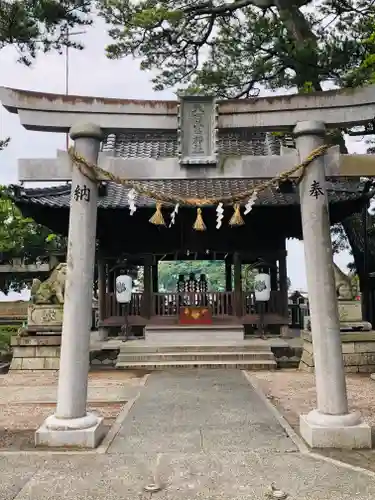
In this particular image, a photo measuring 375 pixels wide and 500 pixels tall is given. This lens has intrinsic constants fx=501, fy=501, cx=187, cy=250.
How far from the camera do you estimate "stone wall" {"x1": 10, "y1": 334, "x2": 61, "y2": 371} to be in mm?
12250

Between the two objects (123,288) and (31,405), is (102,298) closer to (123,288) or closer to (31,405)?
(123,288)

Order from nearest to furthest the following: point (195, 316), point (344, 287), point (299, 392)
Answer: point (299, 392) < point (344, 287) < point (195, 316)

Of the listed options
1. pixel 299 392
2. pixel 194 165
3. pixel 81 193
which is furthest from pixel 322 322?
pixel 299 392

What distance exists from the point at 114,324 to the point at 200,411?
26.2 ft

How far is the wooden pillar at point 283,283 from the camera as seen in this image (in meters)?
15.1

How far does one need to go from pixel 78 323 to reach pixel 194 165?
92.1 inches

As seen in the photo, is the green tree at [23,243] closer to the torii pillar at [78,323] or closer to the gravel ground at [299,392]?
the gravel ground at [299,392]

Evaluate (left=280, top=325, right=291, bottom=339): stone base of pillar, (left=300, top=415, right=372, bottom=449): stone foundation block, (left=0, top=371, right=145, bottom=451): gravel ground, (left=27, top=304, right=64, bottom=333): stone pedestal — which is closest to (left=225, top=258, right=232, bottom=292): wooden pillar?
(left=280, top=325, right=291, bottom=339): stone base of pillar

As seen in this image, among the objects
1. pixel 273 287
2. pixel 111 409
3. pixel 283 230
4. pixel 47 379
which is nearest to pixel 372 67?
pixel 283 230

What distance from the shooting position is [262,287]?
46.8 feet

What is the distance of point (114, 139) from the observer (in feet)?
59.7

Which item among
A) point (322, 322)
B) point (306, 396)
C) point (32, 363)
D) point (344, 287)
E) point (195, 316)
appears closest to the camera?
point (322, 322)

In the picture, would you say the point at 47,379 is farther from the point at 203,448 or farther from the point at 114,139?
the point at 114,139

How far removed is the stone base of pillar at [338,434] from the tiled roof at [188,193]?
302 inches
